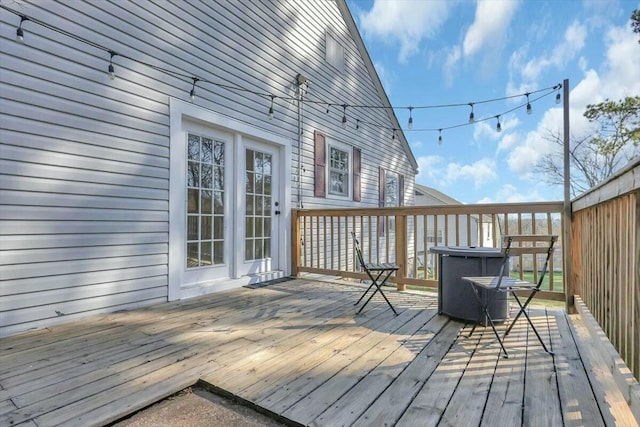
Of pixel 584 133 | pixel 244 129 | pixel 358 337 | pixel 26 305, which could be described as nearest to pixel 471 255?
pixel 358 337

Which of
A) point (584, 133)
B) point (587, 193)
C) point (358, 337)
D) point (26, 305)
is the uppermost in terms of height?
point (584, 133)

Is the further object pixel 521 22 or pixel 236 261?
pixel 521 22

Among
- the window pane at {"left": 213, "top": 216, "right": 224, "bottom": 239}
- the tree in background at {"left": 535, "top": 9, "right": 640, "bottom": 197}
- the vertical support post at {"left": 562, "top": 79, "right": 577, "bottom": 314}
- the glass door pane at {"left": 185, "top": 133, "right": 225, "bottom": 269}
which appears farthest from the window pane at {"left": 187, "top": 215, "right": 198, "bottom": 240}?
the tree in background at {"left": 535, "top": 9, "right": 640, "bottom": 197}

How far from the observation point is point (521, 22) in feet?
50.6

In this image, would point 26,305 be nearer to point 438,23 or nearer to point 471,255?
point 471,255

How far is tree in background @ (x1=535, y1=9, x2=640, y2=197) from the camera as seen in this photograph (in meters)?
11.7

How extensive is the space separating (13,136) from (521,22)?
1876cm

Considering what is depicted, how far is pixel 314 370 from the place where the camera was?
1.92 metres

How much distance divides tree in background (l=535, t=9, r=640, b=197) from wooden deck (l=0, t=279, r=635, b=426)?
9.94 meters

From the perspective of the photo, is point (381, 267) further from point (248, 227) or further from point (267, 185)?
point (267, 185)

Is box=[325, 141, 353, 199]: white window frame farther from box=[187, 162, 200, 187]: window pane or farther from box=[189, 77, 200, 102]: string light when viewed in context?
box=[189, 77, 200, 102]: string light

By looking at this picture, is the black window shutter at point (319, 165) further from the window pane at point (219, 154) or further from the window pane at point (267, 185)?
the window pane at point (219, 154)

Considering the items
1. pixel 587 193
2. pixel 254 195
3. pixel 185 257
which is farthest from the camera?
pixel 254 195

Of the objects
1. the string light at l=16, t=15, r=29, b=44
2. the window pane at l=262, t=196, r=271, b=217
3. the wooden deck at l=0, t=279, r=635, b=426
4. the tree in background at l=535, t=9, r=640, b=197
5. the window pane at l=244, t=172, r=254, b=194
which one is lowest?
the wooden deck at l=0, t=279, r=635, b=426
